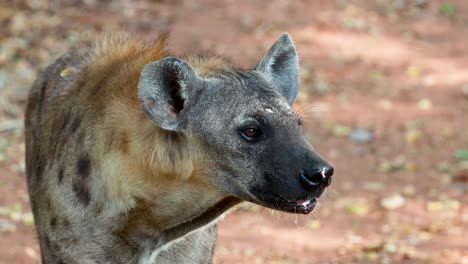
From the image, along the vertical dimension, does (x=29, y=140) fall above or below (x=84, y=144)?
below

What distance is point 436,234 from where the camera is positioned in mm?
7262

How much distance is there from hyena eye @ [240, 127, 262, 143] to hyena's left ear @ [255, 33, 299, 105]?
44 cm

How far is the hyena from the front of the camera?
4184mm

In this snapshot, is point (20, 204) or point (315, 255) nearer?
point (315, 255)

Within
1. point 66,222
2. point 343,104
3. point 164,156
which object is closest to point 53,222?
point 66,222

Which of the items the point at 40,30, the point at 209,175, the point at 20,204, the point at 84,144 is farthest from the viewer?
the point at 40,30

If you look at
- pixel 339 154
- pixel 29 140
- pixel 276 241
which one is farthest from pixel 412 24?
pixel 29 140

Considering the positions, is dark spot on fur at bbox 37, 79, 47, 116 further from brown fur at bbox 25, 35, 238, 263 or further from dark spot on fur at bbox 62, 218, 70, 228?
dark spot on fur at bbox 62, 218, 70, 228

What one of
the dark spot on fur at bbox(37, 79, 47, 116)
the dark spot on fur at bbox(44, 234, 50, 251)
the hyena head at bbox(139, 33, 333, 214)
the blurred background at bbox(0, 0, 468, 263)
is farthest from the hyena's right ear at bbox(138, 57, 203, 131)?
the blurred background at bbox(0, 0, 468, 263)

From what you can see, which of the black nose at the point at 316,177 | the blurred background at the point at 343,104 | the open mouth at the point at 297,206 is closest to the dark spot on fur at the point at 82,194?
the open mouth at the point at 297,206

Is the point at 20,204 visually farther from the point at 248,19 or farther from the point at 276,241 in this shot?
the point at 248,19

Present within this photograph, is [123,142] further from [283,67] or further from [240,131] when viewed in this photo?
[283,67]

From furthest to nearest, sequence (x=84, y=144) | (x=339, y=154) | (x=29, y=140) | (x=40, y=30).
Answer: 1. (x=40, y=30)
2. (x=339, y=154)
3. (x=29, y=140)
4. (x=84, y=144)

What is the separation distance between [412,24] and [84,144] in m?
7.68
